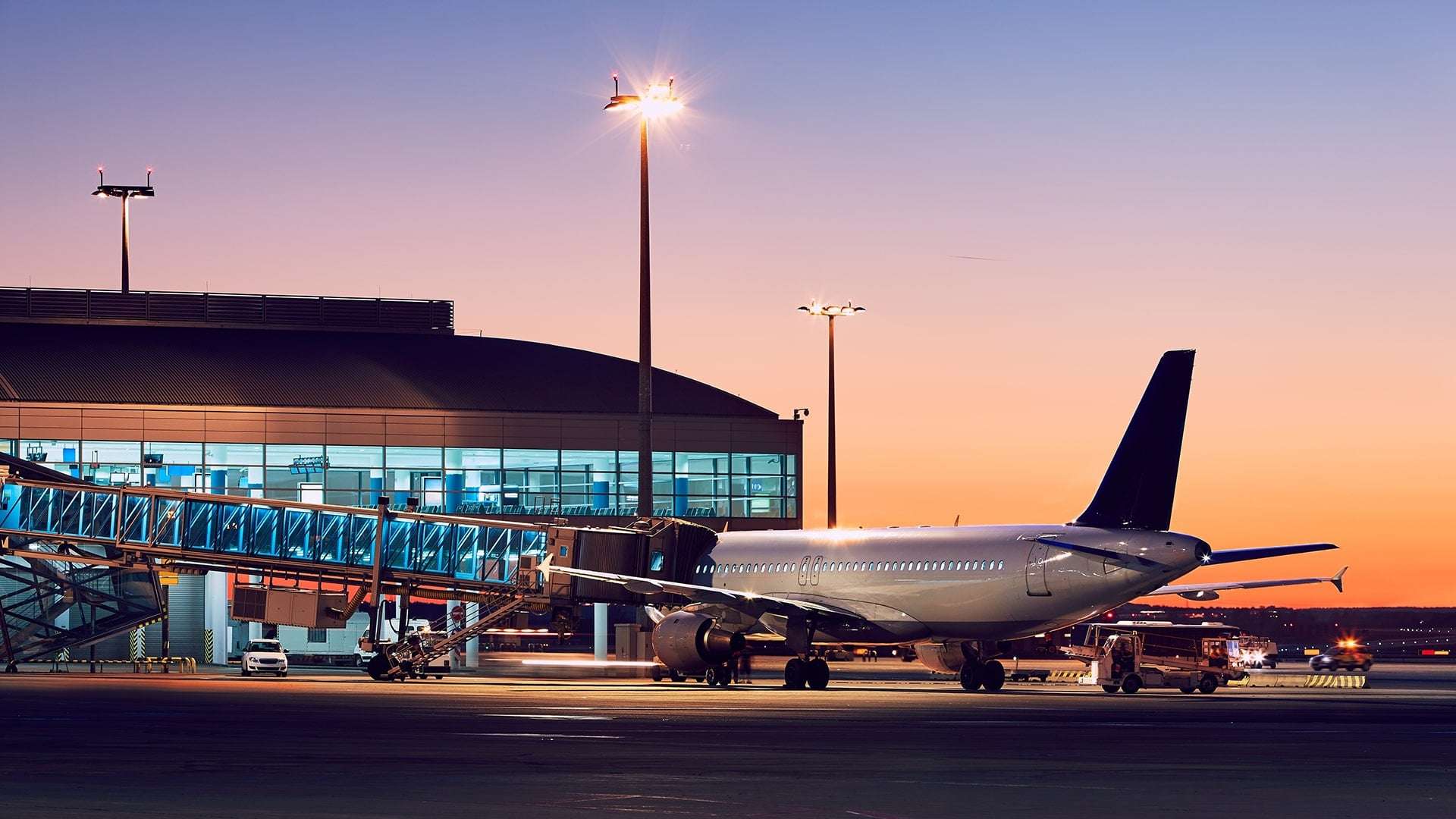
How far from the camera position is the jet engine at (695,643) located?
5153 centimetres

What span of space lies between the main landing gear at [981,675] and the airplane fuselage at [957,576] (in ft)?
4.91

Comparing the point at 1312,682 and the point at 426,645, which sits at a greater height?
the point at 426,645

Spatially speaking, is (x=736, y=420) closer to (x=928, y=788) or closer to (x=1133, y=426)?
(x=1133, y=426)

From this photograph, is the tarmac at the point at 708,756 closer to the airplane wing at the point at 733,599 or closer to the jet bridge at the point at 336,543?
the airplane wing at the point at 733,599

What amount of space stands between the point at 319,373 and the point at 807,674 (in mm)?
38993

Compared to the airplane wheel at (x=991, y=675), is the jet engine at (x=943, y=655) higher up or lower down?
higher up

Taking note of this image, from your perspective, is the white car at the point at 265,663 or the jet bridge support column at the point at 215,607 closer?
the white car at the point at 265,663

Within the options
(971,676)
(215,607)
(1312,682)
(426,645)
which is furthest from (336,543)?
(1312,682)

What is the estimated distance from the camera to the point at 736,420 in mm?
84875

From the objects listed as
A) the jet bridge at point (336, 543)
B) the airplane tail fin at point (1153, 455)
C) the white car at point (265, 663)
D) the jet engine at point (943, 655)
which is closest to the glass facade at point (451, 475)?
the white car at point (265, 663)

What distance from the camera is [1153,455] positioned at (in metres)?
44.7

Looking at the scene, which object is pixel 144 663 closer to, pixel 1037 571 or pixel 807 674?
pixel 807 674

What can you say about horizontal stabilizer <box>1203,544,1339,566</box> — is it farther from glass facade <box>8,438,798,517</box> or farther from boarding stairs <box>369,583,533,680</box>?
glass facade <box>8,438,798,517</box>

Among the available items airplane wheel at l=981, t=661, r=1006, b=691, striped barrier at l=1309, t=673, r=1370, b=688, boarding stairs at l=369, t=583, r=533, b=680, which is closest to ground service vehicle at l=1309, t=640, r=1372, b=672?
striped barrier at l=1309, t=673, r=1370, b=688
